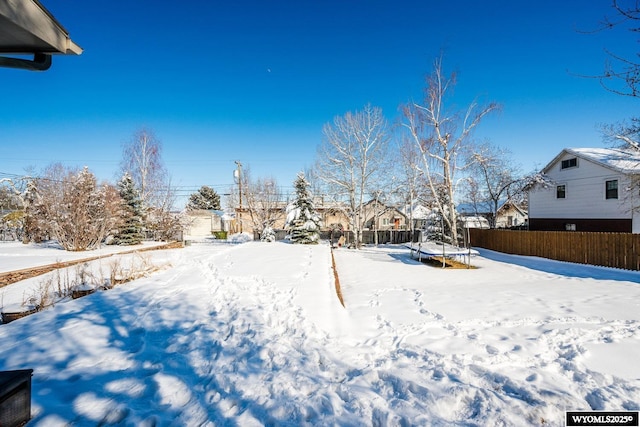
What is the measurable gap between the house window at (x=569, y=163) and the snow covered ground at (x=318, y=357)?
1614cm

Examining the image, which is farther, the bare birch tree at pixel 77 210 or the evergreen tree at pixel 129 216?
the evergreen tree at pixel 129 216

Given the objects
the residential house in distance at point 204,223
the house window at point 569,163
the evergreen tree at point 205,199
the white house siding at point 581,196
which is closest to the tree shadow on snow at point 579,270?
the white house siding at point 581,196

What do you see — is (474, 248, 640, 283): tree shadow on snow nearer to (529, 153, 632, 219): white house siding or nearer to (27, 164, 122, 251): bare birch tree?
(529, 153, 632, 219): white house siding

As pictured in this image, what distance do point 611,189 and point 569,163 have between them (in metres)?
3.24

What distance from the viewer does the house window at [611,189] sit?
656 inches

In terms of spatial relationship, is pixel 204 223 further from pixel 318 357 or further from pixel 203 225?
pixel 318 357

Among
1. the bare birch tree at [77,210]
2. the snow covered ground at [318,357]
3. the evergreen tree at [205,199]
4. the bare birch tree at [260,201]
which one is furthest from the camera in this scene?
the evergreen tree at [205,199]

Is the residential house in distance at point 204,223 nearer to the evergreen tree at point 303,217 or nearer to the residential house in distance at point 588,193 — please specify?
the evergreen tree at point 303,217

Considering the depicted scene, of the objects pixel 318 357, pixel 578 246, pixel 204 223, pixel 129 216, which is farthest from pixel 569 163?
pixel 204 223

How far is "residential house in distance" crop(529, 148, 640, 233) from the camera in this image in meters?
16.0

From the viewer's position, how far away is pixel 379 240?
30.7m

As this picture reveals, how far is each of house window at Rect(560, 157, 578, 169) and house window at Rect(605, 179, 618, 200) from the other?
241 centimetres

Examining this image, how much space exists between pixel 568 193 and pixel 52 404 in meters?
25.2

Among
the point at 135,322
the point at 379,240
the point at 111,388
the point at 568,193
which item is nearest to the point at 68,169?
the point at 135,322
